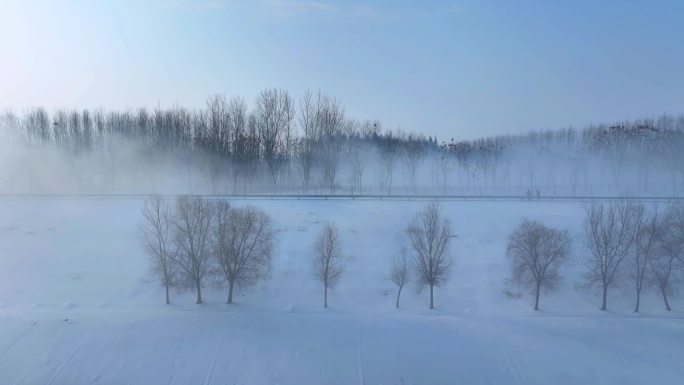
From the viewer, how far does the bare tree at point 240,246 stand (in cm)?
2592

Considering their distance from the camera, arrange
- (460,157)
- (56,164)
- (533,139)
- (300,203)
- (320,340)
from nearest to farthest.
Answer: (320,340) < (300,203) < (56,164) < (460,157) < (533,139)

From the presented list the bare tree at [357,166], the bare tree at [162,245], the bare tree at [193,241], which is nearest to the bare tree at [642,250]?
the bare tree at [193,241]

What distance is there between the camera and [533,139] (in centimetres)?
8119

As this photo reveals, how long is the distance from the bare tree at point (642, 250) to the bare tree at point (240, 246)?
17.7 m

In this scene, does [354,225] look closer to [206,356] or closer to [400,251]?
[400,251]

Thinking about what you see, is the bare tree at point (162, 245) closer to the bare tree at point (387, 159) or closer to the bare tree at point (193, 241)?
the bare tree at point (193, 241)

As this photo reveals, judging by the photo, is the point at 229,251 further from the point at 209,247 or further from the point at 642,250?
the point at 642,250

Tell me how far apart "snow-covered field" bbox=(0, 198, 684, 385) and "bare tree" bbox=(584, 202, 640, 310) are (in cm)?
92

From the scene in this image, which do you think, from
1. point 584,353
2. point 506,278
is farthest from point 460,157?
point 584,353

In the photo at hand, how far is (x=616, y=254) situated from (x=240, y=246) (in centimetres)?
1821

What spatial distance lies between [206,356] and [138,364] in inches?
97.2

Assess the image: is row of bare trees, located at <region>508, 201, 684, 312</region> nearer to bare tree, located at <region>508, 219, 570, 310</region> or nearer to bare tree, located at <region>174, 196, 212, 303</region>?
bare tree, located at <region>508, 219, 570, 310</region>

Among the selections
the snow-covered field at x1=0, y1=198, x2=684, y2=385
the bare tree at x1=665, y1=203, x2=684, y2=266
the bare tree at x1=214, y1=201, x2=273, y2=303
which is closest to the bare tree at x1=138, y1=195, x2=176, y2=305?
the snow-covered field at x1=0, y1=198, x2=684, y2=385

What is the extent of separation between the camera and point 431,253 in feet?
86.8
